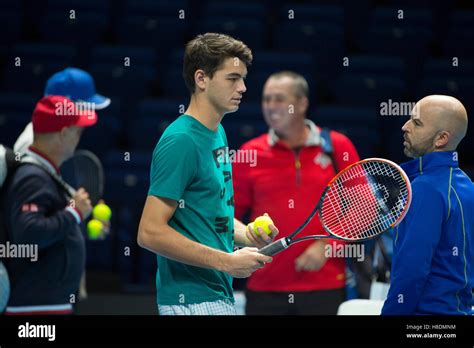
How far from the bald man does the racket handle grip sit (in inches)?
15.1

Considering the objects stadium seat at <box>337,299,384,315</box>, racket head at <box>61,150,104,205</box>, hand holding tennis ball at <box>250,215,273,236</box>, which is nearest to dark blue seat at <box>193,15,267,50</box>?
racket head at <box>61,150,104,205</box>

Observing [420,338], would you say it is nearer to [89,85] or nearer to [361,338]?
[361,338]

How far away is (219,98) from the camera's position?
3.12 meters

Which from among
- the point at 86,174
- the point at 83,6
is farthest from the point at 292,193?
the point at 83,6

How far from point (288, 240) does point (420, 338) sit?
0.56 m

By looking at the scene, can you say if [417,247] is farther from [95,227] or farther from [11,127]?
[11,127]

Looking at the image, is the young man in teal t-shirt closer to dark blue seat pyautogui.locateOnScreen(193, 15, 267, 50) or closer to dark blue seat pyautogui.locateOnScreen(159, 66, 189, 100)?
dark blue seat pyautogui.locateOnScreen(159, 66, 189, 100)

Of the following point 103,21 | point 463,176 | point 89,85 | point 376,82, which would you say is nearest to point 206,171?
point 463,176

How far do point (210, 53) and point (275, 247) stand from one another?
0.68m

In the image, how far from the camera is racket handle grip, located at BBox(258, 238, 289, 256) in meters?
2.93

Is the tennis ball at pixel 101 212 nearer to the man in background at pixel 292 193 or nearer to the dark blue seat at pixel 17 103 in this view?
the man in background at pixel 292 193

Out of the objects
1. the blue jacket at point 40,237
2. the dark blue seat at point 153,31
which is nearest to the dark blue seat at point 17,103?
the dark blue seat at point 153,31

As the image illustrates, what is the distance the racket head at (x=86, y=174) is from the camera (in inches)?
178

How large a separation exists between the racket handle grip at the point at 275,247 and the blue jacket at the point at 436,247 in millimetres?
383
